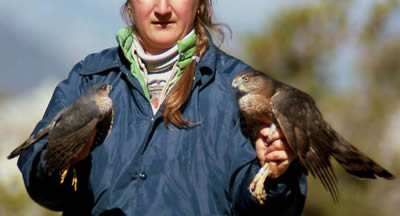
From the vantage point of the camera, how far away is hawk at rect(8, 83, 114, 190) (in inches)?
117

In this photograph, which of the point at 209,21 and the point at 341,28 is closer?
the point at 209,21

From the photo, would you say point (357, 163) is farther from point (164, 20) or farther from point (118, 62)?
point (118, 62)

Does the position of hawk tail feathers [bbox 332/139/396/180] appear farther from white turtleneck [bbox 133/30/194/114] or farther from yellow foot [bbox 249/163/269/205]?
white turtleneck [bbox 133/30/194/114]

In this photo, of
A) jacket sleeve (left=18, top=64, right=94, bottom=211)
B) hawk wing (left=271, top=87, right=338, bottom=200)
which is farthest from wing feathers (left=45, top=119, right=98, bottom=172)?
hawk wing (left=271, top=87, right=338, bottom=200)

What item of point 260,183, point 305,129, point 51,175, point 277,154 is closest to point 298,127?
point 305,129

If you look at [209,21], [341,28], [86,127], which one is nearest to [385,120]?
[341,28]

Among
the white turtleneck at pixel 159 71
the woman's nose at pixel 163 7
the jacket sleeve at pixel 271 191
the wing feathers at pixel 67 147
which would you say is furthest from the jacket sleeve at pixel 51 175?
the jacket sleeve at pixel 271 191

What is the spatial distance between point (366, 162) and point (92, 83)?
1447 mm

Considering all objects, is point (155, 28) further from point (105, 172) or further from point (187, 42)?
point (105, 172)

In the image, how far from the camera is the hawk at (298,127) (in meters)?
3.01

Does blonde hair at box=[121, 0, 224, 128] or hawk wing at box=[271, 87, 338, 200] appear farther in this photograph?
blonde hair at box=[121, 0, 224, 128]

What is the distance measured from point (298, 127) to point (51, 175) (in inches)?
46.6

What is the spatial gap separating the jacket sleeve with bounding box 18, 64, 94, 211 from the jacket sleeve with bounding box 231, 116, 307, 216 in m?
0.77

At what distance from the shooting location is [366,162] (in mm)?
3094
